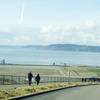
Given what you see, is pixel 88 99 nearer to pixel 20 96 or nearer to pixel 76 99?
pixel 76 99

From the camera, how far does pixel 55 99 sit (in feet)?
73.8

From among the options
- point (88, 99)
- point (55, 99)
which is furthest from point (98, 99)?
point (55, 99)

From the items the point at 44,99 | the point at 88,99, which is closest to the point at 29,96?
the point at 44,99

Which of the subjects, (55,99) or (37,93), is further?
(37,93)

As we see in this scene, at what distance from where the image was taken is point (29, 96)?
76.4 feet

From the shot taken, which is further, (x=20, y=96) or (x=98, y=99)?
(x=98, y=99)

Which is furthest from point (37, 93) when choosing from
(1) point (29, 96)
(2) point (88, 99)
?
(2) point (88, 99)

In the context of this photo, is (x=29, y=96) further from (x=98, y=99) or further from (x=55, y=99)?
(x=98, y=99)

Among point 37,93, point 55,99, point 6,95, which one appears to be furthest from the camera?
point 37,93

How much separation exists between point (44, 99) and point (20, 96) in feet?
4.28

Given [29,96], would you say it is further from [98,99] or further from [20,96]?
[98,99]

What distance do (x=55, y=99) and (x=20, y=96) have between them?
77.8 inches

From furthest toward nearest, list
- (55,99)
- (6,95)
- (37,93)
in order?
1. (37,93)
2. (55,99)
3. (6,95)

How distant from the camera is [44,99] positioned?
870 inches
